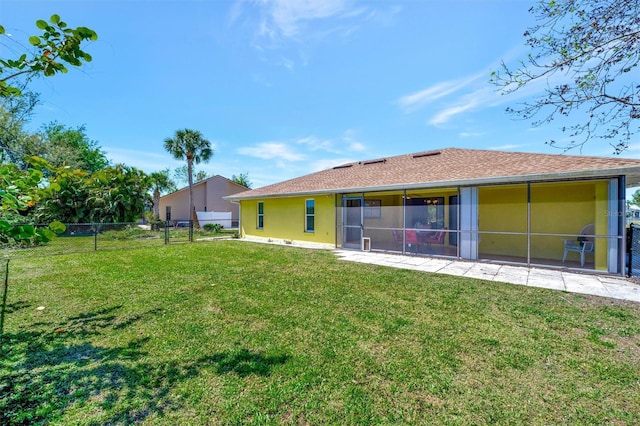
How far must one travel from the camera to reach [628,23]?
2746 mm

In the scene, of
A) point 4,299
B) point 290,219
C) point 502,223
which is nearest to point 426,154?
point 502,223

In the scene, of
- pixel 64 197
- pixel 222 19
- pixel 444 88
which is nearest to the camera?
pixel 222 19

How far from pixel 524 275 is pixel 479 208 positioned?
275 cm

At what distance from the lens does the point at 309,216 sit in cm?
1295

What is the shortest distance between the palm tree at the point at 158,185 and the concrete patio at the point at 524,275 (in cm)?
2196

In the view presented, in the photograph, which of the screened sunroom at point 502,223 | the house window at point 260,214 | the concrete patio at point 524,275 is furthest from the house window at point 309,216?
the concrete patio at point 524,275

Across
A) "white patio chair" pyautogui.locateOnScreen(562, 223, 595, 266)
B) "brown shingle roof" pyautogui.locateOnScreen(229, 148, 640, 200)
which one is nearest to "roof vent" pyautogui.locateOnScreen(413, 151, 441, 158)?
"brown shingle roof" pyautogui.locateOnScreen(229, 148, 640, 200)

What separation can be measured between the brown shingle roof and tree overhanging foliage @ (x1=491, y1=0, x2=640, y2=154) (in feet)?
15.1

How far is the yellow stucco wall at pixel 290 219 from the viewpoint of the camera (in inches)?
476

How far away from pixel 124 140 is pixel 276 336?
96.7ft

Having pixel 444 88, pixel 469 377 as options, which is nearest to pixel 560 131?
pixel 469 377

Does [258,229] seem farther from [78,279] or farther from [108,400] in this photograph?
[108,400]

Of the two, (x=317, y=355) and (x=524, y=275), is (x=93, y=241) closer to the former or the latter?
(x=317, y=355)

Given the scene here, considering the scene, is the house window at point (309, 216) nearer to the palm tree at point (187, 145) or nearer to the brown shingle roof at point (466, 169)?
the brown shingle roof at point (466, 169)
